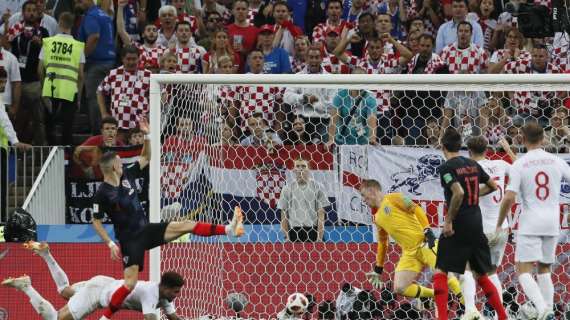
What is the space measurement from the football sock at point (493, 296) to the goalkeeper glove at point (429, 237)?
3.10 ft

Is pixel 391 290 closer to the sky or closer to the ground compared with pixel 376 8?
closer to the ground

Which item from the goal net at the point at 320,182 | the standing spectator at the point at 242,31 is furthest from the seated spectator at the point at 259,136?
the standing spectator at the point at 242,31

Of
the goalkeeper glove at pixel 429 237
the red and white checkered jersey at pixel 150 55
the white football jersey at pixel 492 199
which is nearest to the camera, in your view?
the goalkeeper glove at pixel 429 237

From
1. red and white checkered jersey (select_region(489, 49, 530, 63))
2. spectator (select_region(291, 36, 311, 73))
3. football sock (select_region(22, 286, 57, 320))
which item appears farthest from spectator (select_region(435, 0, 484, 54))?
football sock (select_region(22, 286, 57, 320))

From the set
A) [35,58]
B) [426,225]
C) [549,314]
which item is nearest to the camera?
[549,314]

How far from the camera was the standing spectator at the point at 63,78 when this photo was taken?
19.2 metres

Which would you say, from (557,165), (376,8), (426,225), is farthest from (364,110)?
(376,8)

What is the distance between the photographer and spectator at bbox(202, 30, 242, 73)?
1919cm

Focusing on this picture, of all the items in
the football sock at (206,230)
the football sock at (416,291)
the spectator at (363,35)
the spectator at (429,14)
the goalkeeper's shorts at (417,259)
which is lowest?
the football sock at (416,291)

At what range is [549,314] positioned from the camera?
46.8 ft

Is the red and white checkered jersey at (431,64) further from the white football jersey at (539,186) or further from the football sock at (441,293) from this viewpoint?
the football sock at (441,293)

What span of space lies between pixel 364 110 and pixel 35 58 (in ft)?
17.0

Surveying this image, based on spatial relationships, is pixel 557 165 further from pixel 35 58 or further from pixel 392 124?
pixel 35 58

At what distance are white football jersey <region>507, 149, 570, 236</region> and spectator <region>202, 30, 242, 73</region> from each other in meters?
5.54
